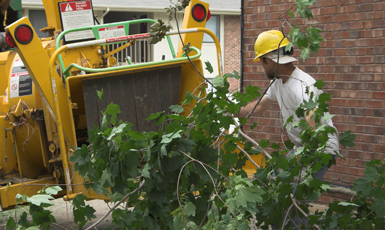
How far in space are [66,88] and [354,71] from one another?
3.33 m

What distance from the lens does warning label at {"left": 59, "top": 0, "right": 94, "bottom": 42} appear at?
20.9 ft

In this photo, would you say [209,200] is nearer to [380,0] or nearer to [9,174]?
[9,174]

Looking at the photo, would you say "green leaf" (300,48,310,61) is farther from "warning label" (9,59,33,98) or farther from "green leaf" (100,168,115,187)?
"warning label" (9,59,33,98)

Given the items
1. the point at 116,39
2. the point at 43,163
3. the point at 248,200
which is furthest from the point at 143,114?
the point at 248,200

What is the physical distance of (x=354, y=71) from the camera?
280 inches

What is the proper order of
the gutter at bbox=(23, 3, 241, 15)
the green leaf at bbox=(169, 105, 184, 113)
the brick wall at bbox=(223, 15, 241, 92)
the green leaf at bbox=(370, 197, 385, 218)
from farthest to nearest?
the brick wall at bbox=(223, 15, 241, 92) → the gutter at bbox=(23, 3, 241, 15) → the green leaf at bbox=(169, 105, 184, 113) → the green leaf at bbox=(370, 197, 385, 218)

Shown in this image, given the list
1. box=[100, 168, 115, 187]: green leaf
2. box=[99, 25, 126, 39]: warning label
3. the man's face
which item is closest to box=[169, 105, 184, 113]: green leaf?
box=[100, 168, 115, 187]: green leaf

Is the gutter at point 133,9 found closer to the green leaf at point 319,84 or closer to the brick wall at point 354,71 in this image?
the brick wall at point 354,71

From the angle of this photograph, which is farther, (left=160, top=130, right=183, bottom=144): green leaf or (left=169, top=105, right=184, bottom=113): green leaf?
(left=169, top=105, right=184, bottom=113): green leaf

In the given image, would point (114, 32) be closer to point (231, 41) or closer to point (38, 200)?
point (38, 200)

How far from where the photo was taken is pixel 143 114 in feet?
19.6

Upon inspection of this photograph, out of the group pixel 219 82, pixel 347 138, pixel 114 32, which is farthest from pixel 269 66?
pixel 114 32

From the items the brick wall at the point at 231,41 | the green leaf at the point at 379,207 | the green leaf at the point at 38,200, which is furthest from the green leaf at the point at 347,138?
the brick wall at the point at 231,41

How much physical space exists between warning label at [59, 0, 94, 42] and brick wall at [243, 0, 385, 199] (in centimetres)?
257
